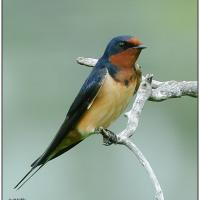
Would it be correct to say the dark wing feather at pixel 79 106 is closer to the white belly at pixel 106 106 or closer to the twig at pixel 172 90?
the white belly at pixel 106 106

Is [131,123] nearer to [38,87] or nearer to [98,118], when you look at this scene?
[98,118]

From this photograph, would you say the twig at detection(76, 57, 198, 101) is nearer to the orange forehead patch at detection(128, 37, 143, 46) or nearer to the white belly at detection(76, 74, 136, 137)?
the white belly at detection(76, 74, 136, 137)

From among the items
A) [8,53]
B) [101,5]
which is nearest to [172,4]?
[101,5]

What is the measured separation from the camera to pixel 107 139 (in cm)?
399

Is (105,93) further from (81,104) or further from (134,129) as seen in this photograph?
(134,129)

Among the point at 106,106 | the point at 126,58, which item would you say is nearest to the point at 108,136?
the point at 106,106

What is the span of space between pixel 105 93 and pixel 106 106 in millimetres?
58

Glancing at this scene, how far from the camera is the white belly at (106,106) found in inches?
157

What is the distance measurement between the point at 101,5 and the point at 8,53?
31.1 inches

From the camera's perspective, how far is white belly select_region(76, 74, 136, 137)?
13.1ft

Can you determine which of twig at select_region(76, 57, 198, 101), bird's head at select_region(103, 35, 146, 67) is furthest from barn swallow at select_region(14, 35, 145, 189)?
twig at select_region(76, 57, 198, 101)

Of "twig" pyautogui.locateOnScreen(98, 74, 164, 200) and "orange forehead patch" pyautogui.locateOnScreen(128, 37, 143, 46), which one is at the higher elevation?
"orange forehead patch" pyautogui.locateOnScreen(128, 37, 143, 46)

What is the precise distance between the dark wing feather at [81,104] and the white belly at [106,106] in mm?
23

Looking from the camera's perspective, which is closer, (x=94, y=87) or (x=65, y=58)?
(x=94, y=87)
